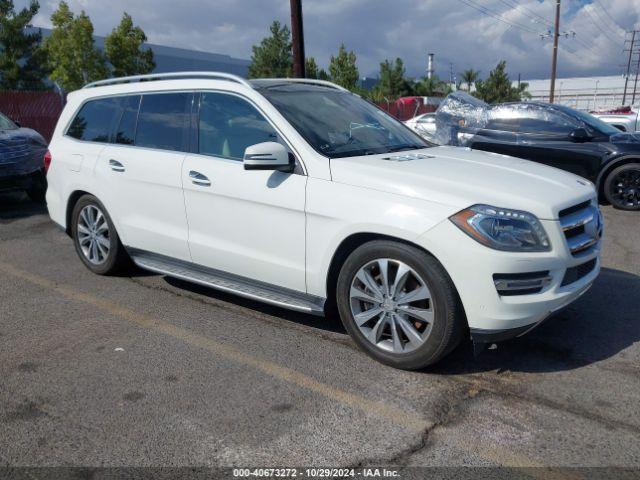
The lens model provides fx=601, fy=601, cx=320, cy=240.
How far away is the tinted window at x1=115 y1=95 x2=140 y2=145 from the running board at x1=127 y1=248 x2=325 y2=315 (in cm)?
98

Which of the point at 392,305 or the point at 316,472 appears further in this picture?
the point at 392,305

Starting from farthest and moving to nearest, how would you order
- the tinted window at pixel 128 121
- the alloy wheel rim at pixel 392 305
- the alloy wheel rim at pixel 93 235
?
the alloy wheel rim at pixel 93 235 → the tinted window at pixel 128 121 → the alloy wheel rim at pixel 392 305

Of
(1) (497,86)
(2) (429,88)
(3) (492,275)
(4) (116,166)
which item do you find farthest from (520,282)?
(2) (429,88)

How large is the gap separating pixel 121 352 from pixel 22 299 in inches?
67.8

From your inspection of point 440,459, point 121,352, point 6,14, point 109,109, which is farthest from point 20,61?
point 440,459

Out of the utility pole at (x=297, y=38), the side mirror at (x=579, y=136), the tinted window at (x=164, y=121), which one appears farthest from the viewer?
the utility pole at (x=297, y=38)

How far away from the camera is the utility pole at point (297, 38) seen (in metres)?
12.0

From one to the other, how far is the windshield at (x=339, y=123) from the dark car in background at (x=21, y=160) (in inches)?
248

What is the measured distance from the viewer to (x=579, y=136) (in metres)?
9.45

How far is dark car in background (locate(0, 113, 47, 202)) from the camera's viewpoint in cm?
918

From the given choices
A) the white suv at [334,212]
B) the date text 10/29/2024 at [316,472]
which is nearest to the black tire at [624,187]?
the white suv at [334,212]

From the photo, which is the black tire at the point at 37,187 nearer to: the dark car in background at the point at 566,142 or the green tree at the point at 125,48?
the dark car in background at the point at 566,142

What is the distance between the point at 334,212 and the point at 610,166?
706 centimetres

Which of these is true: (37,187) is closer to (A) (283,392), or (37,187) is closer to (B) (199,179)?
(B) (199,179)
